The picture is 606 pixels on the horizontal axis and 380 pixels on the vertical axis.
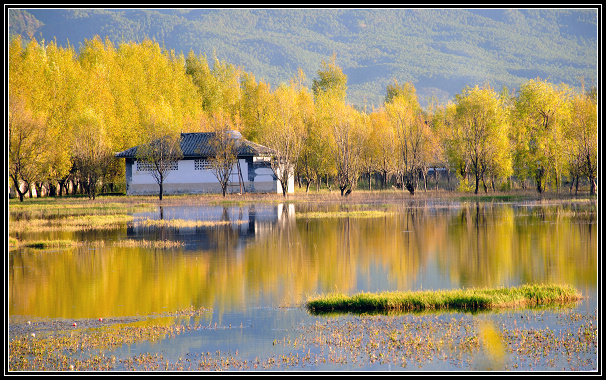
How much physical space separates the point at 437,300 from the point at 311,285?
3687mm

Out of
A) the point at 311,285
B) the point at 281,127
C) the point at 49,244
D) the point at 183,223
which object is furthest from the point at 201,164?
the point at 311,285

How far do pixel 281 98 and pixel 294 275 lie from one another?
46.2 m

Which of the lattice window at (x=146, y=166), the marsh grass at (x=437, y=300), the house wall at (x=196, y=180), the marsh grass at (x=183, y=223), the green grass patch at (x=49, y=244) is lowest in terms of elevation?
the marsh grass at (x=437, y=300)

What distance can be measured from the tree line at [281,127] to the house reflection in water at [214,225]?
11.6 metres

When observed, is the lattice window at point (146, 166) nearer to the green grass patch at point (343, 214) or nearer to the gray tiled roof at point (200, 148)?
the gray tiled roof at point (200, 148)

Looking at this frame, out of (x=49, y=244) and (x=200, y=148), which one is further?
(x=200, y=148)

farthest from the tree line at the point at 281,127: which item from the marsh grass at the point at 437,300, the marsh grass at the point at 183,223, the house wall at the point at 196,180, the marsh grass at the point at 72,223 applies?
the marsh grass at the point at 437,300

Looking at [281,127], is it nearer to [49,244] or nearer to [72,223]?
[72,223]

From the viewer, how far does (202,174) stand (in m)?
59.3

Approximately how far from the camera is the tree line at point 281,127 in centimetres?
5034

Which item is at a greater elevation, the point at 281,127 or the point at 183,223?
the point at 281,127

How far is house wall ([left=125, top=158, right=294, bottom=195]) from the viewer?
58250 mm

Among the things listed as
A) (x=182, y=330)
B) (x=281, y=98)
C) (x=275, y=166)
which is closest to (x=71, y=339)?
(x=182, y=330)

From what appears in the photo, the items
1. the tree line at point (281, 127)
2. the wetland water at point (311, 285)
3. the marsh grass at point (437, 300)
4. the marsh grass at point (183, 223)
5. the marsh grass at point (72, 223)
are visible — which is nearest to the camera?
the wetland water at point (311, 285)
